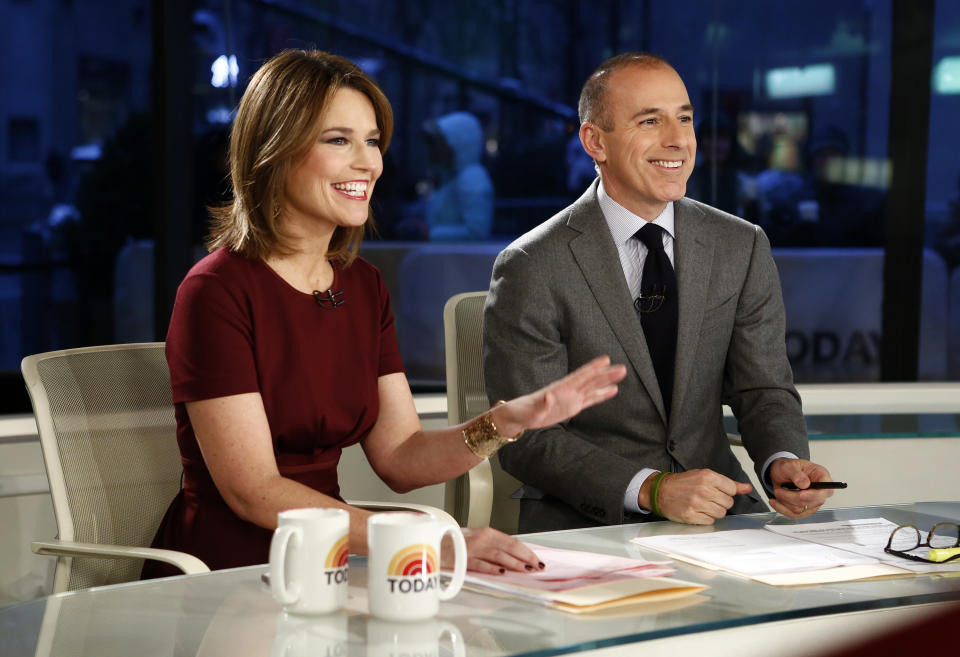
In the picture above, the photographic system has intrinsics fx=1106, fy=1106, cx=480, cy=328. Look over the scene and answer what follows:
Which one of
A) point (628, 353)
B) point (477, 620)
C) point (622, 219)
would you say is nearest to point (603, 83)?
point (622, 219)

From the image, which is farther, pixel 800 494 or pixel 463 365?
pixel 463 365

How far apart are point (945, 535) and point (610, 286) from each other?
0.81m

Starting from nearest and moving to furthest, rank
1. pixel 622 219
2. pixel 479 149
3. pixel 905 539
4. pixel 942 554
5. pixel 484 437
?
pixel 942 554
pixel 905 539
pixel 484 437
pixel 622 219
pixel 479 149

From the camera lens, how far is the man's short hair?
2285 millimetres

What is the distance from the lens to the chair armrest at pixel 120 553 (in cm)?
162

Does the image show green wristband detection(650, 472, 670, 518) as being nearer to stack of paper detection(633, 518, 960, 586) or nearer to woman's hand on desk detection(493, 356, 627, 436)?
stack of paper detection(633, 518, 960, 586)

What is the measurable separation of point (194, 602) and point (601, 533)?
601 millimetres

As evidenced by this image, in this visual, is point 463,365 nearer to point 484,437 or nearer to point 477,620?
point 484,437

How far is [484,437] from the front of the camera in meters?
1.68

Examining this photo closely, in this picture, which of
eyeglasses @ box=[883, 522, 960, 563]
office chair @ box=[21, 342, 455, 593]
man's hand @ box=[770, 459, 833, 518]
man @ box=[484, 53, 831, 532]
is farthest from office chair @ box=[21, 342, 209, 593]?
eyeglasses @ box=[883, 522, 960, 563]

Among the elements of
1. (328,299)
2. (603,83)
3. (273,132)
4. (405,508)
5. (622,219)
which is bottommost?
(405,508)

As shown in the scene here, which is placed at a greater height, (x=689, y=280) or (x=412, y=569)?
(x=689, y=280)

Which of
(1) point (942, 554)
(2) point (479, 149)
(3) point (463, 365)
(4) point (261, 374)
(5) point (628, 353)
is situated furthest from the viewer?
(2) point (479, 149)

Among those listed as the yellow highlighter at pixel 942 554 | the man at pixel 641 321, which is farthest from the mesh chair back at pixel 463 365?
the yellow highlighter at pixel 942 554
